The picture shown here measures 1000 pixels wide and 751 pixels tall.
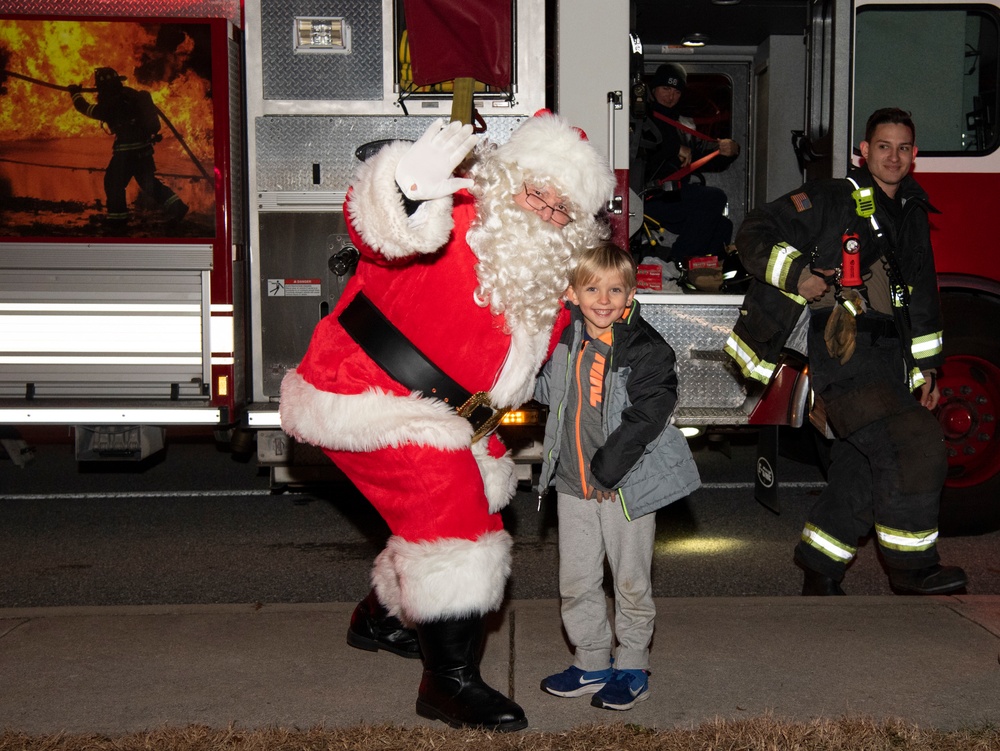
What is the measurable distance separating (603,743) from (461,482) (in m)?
0.88

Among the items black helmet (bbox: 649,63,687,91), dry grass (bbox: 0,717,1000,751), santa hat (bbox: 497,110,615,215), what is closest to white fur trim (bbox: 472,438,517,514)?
dry grass (bbox: 0,717,1000,751)

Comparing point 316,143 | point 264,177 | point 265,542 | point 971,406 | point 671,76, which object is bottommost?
point 265,542

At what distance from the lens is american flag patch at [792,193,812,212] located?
4.57 m

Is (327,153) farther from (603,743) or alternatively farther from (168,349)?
(603,743)

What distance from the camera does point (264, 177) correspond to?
5770 millimetres

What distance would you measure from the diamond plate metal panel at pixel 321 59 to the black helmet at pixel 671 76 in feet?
7.68

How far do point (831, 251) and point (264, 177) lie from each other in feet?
9.72

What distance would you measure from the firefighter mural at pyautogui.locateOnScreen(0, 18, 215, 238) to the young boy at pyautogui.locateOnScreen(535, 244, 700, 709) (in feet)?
9.42

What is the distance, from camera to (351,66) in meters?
5.69

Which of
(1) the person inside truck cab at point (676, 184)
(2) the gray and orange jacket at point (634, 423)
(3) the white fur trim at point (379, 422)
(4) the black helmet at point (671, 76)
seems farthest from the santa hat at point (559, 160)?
(4) the black helmet at point (671, 76)

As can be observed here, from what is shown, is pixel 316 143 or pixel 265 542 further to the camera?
pixel 265 542

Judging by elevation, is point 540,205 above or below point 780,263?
above

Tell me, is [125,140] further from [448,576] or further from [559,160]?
[448,576]

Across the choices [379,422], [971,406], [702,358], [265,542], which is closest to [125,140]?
[265,542]
